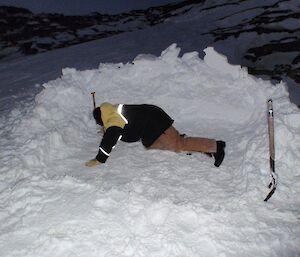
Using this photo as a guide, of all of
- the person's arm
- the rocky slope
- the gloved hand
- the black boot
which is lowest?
the rocky slope

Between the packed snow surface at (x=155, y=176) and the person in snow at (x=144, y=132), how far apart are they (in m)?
0.18

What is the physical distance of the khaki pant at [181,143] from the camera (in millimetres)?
5184

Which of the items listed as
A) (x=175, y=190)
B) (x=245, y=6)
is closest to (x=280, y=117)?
(x=175, y=190)

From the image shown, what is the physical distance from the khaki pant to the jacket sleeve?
699 millimetres

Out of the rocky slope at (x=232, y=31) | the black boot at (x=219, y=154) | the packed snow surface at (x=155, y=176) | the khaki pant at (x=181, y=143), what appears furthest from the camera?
the rocky slope at (x=232, y=31)

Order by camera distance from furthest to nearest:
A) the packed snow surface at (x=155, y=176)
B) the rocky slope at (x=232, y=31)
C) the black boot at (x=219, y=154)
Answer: the rocky slope at (x=232, y=31) < the black boot at (x=219, y=154) < the packed snow surface at (x=155, y=176)

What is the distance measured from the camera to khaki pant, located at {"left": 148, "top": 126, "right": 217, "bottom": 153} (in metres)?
5.18

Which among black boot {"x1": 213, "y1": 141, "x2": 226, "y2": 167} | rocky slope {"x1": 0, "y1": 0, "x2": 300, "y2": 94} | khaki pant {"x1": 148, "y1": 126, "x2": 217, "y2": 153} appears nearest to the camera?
black boot {"x1": 213, "y1": 141, "x2": 226, "y2": 167}

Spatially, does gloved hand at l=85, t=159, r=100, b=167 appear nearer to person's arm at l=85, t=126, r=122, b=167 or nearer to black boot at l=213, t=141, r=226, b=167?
person's arm at l=85, t=126, r=122, b=167

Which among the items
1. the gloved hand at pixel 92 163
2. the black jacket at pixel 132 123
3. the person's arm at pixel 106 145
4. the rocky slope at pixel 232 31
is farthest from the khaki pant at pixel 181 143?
the rocky slope at pixel 232 31

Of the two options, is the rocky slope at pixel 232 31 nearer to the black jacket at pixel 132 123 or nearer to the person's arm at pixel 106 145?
the black jacket at pixel 132 123

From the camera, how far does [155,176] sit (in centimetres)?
484

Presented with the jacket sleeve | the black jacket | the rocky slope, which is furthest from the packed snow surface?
the rocky slope

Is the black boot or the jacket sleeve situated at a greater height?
the jacket sleeve
